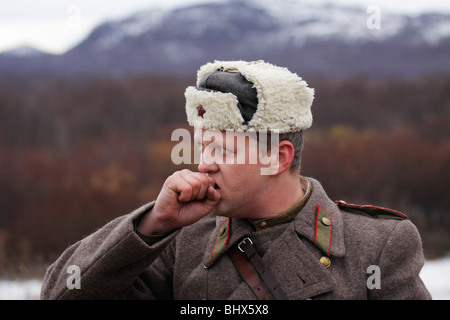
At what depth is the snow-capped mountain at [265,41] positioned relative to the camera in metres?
51.7

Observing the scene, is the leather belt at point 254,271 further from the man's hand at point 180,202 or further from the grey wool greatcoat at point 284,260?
the man's hand at point 180,202

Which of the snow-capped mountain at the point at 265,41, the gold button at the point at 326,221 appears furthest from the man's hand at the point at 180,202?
the snow-capped mountain at the point at 265,41

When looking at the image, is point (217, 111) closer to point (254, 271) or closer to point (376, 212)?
point (254, 271)

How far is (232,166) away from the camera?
214cm

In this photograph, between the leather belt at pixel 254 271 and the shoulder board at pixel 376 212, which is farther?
the shoulder board at pixel 376 212

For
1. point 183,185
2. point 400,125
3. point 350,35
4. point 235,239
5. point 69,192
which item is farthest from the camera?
point 350,35

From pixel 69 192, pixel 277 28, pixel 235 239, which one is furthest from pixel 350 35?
pixel 235 239

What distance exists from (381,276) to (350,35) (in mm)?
61241

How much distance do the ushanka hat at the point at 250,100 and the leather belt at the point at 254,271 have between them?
0.52m

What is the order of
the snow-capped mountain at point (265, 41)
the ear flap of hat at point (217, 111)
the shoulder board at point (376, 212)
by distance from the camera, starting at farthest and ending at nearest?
the snow-capped mountain at point (265, 41), the shoulder board at point (376, 212), the ear flap of hat at point (217, 111)

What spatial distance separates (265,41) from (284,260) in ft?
207

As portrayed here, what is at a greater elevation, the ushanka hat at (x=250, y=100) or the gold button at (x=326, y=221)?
the ushanka hat at (x=250, y=100)
